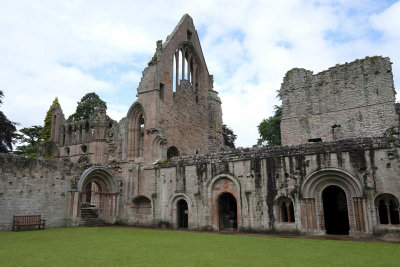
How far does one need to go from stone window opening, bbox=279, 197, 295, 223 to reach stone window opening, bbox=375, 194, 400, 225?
383 centimetres

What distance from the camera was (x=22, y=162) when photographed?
58.2 ft

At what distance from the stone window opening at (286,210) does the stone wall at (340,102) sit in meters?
7.81

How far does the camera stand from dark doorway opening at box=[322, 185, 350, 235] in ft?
59.5

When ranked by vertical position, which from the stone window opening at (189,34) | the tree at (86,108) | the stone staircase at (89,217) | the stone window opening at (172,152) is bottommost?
the stone staircase at (89,217)

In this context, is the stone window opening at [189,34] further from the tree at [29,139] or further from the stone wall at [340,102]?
the tree at [29,139]

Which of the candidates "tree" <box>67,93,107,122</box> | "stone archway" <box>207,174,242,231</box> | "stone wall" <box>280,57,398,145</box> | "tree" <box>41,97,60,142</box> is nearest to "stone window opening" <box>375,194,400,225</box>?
"stone archway" <box>207,174,242,231</box>

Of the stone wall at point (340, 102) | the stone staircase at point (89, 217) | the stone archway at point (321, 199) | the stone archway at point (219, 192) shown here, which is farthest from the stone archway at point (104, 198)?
the stone wall at point (340, 102)

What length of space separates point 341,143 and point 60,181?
639 inches

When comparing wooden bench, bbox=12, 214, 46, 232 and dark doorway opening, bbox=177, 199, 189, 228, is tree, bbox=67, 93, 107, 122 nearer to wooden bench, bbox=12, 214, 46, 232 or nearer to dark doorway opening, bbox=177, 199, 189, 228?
wooden bench, bbox=12, 214, 46, 232

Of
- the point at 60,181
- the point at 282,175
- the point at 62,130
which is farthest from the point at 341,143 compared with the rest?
the point at 62,130

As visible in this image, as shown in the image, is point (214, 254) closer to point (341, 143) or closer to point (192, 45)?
point (341, 143)

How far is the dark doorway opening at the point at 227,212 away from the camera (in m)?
18.4

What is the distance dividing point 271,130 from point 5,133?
29.5 m

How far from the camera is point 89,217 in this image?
21219 millimetres
